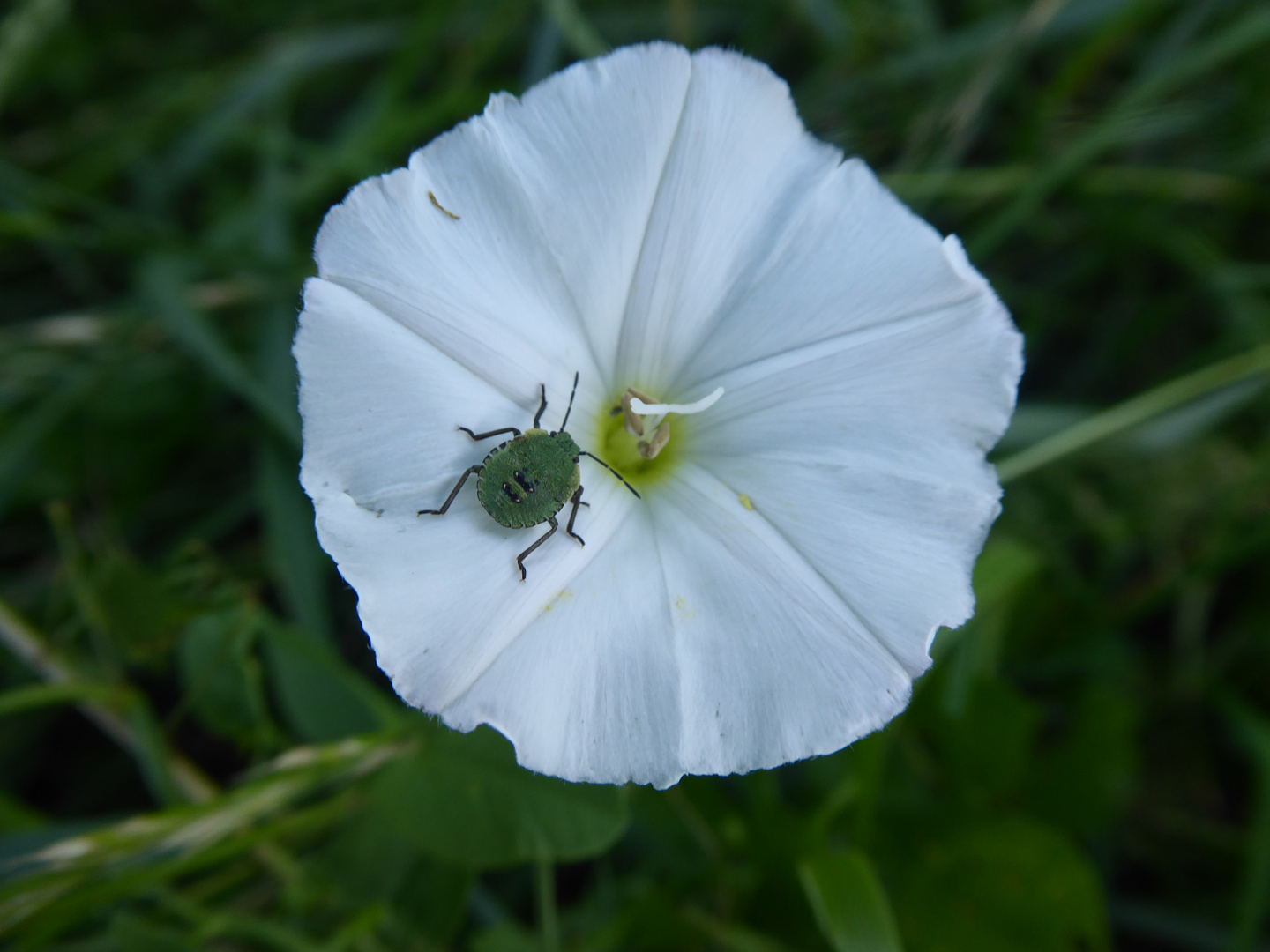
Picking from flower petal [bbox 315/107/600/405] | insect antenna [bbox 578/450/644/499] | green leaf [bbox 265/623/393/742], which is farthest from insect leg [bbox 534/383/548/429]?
green leaf [bbox 265/623/393/742]

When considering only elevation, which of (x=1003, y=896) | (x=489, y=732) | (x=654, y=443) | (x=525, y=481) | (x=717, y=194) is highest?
(x=717, y=194)

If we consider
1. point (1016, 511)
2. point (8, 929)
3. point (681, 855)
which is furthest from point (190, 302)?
point (1016, 511)

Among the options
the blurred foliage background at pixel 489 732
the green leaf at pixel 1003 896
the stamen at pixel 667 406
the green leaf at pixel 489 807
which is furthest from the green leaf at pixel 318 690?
the green leaf at pixel 1003 896

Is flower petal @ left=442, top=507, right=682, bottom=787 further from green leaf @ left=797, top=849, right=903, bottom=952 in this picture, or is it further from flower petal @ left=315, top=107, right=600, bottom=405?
green leaf @ left=797, top=849, right=903, bottom=952

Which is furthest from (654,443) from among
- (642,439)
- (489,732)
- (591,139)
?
(489,732)

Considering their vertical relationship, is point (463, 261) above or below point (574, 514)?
above

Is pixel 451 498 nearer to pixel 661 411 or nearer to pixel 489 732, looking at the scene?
pixel 661 411

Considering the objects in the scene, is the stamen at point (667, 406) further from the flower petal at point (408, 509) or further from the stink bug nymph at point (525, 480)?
the flower petal at point (408, 509)
